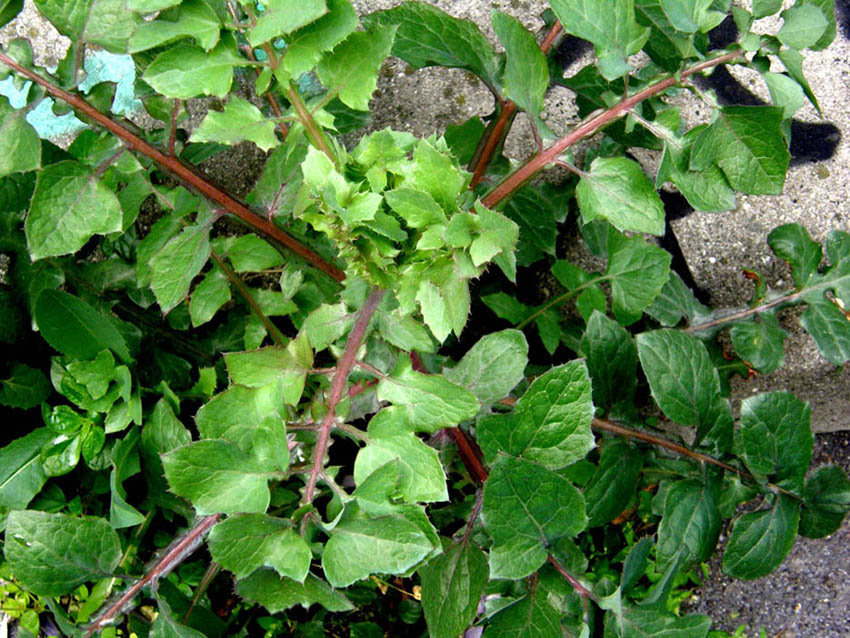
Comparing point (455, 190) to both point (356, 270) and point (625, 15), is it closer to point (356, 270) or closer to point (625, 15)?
point (356, 270)

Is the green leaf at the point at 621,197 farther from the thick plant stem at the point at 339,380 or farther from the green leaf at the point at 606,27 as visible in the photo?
the thick plant stem at the point at 339,380

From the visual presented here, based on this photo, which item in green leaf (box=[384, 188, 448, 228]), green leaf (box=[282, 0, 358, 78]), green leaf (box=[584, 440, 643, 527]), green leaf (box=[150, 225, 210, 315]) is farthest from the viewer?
green leaf (box=[584, 440, 643, 527])

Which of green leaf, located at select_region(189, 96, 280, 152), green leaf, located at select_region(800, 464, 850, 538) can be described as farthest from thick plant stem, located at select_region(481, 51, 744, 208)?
green leaf, located at select_region(800, 464, 850, 538)

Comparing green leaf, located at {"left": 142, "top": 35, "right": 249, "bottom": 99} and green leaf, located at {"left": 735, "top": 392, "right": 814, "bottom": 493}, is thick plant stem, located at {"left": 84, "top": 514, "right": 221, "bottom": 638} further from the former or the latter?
green leaf, located at {"left": 735, "top": 392, "right": 814, "bottom": 493}

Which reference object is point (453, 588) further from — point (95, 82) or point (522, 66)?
Result: point (95, 82)

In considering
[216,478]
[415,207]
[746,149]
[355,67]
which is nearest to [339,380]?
[216,478]

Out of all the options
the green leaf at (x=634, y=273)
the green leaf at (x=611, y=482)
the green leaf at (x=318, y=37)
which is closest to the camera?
the green leaf at (x=318, y=37)

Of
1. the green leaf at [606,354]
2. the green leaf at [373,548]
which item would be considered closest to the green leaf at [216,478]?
the green leaf at [373,548]
